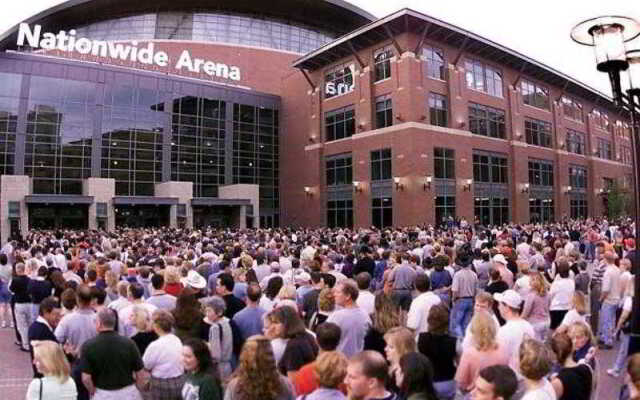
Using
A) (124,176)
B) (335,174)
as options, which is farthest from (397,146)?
(124,176)

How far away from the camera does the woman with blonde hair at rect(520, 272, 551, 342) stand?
777cm

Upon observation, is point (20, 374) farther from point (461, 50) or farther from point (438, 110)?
point (461, 50)

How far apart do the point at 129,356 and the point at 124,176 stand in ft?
133

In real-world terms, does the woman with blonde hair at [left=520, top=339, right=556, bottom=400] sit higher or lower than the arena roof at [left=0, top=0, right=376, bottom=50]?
lower

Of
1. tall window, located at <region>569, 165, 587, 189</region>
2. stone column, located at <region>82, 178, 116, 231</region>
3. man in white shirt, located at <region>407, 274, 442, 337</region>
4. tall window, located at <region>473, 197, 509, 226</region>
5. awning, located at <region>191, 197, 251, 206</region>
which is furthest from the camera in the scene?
tall window, located at <region>569, 165, 587, 189</region>

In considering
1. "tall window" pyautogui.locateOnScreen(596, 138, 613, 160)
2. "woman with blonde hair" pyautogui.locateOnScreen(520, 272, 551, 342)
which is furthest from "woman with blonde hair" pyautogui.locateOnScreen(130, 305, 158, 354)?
"tall window" pyautogui.locateOnScreen(596, 138, 613, 160)

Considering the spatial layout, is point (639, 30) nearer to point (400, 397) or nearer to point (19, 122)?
point (400, 397)

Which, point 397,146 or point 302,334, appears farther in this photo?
point 397,146

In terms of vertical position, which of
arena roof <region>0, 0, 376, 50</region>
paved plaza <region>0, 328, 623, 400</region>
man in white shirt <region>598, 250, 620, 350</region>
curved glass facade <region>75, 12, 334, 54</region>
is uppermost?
arena roof <region>0, 0, 376, 50</region>

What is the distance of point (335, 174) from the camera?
42500mm

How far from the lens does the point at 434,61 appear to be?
1470 inches

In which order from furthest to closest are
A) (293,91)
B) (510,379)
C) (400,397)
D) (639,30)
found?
1. (293,91)
2. (639,30)
3. (400,397)
4. (510,379)

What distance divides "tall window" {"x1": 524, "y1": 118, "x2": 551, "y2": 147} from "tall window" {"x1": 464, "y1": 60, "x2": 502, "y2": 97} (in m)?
5.19

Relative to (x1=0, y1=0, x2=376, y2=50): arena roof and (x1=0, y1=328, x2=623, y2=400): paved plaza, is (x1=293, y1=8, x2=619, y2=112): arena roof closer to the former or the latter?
(x1=0, y1=0, x2=376, y2=50): arena roof
